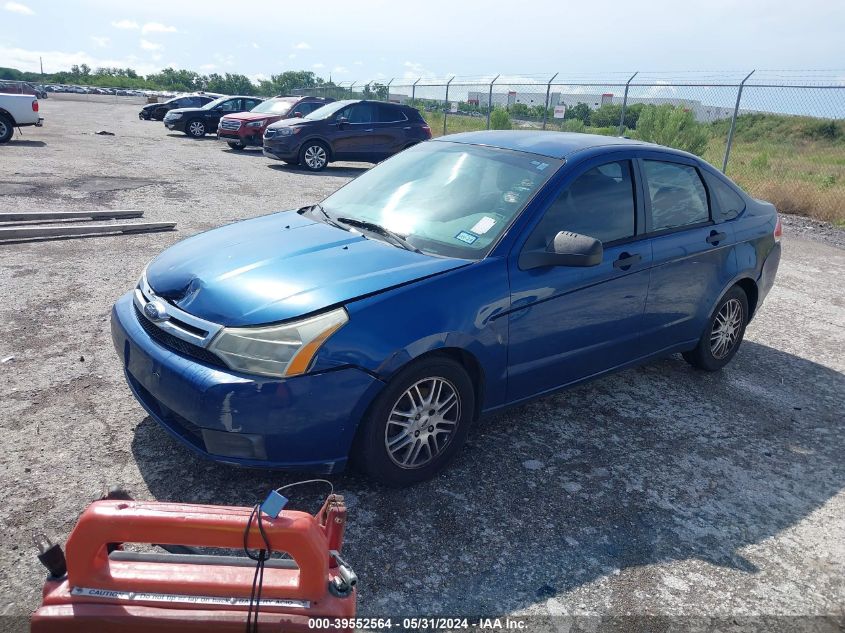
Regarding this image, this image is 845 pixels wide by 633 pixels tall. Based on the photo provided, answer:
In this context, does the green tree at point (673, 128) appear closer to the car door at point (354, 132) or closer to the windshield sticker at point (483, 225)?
the car door at point (354, 132)

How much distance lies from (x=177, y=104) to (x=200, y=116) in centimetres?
624

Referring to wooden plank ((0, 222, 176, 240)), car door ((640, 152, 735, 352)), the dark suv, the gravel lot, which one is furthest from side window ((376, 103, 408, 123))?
car door ((640, 152, 735, 352))

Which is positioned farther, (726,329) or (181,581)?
(726,329)

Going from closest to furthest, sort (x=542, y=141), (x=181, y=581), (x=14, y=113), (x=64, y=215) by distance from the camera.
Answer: (x=181, y=581), (x=542, y=141), (x=64, y=215), (x=14, y=113)

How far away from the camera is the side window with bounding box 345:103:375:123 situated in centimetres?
1538

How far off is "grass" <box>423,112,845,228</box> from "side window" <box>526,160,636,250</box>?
367 inches

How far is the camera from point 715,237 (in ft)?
15.1

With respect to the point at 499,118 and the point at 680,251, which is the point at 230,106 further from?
the point at 680,251

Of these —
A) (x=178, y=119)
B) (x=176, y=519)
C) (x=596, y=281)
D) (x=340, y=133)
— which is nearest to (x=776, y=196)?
(x=340, y=133)

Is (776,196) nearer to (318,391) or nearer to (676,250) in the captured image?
(676,250)

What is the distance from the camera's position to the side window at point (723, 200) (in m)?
4.71

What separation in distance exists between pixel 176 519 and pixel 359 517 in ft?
3.69

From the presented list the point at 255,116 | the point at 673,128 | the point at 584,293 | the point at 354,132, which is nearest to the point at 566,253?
the point at 584,293

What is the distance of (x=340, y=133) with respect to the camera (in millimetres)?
15195
